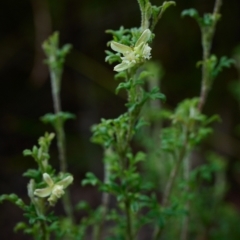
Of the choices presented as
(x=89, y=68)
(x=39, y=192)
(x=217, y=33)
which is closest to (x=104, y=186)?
(x=39, y=192)

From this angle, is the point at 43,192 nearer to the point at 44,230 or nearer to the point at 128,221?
the point at 44,230

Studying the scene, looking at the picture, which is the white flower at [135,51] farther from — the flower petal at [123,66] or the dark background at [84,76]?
the dark background at [84,76]

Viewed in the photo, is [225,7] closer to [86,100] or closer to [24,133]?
[86,100]

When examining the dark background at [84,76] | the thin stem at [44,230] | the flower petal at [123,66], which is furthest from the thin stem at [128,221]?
the dark background at [84,76]

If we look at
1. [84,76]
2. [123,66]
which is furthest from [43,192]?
[84,76]

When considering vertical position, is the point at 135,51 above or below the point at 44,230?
above

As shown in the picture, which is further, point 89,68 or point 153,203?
point 89,68

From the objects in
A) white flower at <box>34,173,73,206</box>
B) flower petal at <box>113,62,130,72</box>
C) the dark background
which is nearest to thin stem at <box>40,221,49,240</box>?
white flower at <box>34,173,73,206</box>
